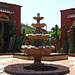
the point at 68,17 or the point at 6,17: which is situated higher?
the point at 68,17

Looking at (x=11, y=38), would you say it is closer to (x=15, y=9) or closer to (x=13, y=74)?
(x=15, y=9)

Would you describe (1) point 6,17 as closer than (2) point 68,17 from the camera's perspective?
Yes

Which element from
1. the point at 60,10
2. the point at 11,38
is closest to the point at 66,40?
the point at 60,10

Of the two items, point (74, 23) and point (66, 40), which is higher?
point (74, 23)

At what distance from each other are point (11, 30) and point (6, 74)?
11.5m

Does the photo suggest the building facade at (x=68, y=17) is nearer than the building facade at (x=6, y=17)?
No

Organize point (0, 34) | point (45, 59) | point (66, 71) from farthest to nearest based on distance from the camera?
point (0, 34) → point (45, 59) → point (66, 71)

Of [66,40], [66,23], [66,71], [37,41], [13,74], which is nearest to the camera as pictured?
[13,74]

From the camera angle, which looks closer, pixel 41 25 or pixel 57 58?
pixel 41 25

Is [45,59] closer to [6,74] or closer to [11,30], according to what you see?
[6,74]

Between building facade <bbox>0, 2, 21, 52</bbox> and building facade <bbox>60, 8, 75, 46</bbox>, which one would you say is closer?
building facade <bbox>0, 2, 21, 52</bbox>

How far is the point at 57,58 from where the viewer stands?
32.7 ft

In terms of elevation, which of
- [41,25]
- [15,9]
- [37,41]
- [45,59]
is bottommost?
[45,59]

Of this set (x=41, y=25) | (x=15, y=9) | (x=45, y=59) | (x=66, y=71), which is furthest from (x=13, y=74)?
(x=15, y=9)
